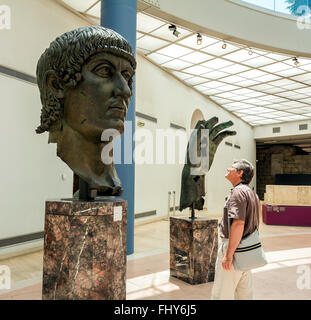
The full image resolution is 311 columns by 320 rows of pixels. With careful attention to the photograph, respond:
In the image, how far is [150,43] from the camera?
25.5 feet

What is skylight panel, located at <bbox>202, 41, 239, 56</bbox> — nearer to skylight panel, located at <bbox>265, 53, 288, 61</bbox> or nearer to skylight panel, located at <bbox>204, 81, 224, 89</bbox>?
skylight panel, located at <bbox>265, 53, 288, 61</bbox>

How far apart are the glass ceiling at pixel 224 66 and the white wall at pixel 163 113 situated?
0.36 m

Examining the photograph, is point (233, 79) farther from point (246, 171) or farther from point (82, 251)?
point (82, 251)

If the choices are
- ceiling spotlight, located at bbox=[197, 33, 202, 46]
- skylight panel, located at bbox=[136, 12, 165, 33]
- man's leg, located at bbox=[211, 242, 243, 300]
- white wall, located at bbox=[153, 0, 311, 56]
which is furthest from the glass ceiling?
man's leg, located at bbox=[211, 242, 243, 300]

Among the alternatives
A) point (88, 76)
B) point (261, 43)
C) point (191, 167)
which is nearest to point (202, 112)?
point (261, 43)

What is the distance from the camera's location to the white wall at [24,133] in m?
4.83

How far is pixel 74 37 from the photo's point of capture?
222 centimetres

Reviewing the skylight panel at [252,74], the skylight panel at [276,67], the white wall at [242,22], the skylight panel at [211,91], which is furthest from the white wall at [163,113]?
the skylight panel at [276,67]

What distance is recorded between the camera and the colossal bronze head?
7.26 ft

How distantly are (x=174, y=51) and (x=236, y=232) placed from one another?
6652mm

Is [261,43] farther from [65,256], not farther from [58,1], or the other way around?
[65,256]

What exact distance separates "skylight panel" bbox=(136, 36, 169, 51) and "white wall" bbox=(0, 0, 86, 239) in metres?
2.39

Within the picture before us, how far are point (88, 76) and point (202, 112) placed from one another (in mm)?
10189

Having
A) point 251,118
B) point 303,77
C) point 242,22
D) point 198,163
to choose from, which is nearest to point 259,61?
point 242,22
